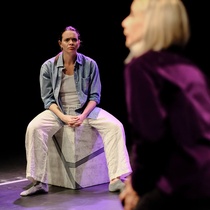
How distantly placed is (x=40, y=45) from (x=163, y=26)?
16.4 feet

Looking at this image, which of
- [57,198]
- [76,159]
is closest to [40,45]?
[76,159]

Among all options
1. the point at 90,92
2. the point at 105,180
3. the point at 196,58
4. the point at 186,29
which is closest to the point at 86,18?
the point at 196,58

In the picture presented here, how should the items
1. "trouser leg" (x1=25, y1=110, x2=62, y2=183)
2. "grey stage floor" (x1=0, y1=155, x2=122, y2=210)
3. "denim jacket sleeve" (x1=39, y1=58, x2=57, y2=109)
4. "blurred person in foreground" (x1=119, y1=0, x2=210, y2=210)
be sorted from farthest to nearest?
"denim jacket sleeve" (x1=39, y1=58, x2=57, y2=109), "trouser leg" (x1=25, y1=110, x2=62, y2=183), "grey stage floor" (x1=0, y1=155, x2=122, y2=210), "blurred person in foreground" (x1=119, y1=0, x2=210, y2=210)

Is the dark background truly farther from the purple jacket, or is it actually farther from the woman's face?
the purple jacket

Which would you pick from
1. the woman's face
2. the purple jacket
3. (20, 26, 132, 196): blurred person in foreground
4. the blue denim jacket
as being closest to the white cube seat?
(20, 26, 132, 196): blurred person in foreground

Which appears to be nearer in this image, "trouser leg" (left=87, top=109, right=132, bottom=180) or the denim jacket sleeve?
"trouser leg" (left=87, top=109, right=132, bottom=180)

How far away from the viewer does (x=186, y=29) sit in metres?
1.41

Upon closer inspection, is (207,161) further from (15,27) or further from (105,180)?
(15,27)

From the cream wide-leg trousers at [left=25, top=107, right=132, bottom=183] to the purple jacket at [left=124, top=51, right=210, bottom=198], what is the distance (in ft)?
7.93

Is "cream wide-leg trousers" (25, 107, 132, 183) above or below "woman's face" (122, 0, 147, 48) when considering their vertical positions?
below

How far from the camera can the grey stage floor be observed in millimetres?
3293

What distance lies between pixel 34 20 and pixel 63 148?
2.63m

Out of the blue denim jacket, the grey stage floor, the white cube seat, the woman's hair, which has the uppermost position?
the woman's hair

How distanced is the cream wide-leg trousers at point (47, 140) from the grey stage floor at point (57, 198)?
6.1 inches
